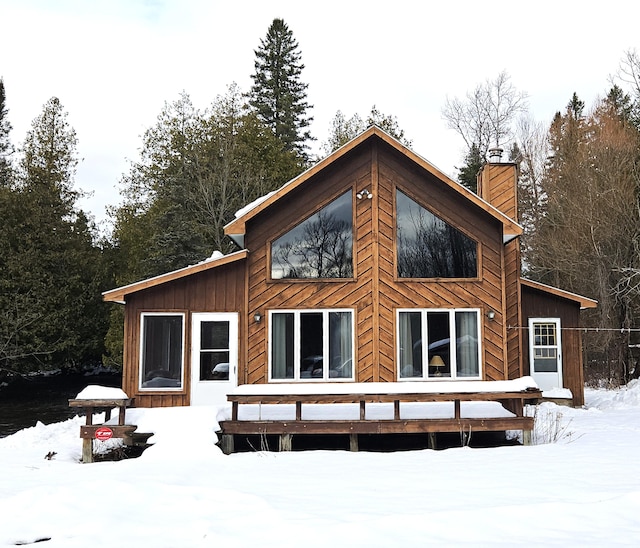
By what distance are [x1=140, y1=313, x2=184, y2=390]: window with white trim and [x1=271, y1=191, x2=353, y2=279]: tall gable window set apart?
2328mm

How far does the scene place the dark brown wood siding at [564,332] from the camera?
15.2 m

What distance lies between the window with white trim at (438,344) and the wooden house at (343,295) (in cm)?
2

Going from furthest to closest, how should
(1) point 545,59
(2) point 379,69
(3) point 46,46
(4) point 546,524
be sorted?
1. (2) point 379,69
2. (1) point 545,59
3. (3) point 46,46
4. (4) point 546,524

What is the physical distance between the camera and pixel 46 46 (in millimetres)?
19578

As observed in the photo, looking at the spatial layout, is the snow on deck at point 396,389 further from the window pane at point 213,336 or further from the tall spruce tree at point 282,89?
the tall spruce tree at point 282,89

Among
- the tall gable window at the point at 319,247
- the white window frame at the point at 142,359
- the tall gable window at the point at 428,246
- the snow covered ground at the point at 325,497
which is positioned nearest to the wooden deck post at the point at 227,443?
the snow covered ground at the point at 325,497

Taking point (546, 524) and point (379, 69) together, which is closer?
A: point (546, 524)

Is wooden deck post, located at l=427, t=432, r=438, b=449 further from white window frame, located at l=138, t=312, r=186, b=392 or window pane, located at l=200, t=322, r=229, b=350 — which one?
white window frame, located at l=138, t=312, r=186, b=392

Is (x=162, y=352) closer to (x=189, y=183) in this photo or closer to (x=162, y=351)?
(x=162, y=351)

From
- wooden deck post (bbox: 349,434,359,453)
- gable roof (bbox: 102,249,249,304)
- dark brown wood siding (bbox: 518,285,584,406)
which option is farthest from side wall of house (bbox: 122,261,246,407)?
dark brown wood siding (bbox: 518,285,584,406)

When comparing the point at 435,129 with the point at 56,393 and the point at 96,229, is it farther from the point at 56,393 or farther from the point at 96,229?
the point at 56,393

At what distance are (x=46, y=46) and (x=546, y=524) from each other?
2010cm

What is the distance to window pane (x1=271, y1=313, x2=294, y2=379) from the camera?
12609 mm

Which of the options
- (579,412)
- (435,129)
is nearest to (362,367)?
(579,412)
